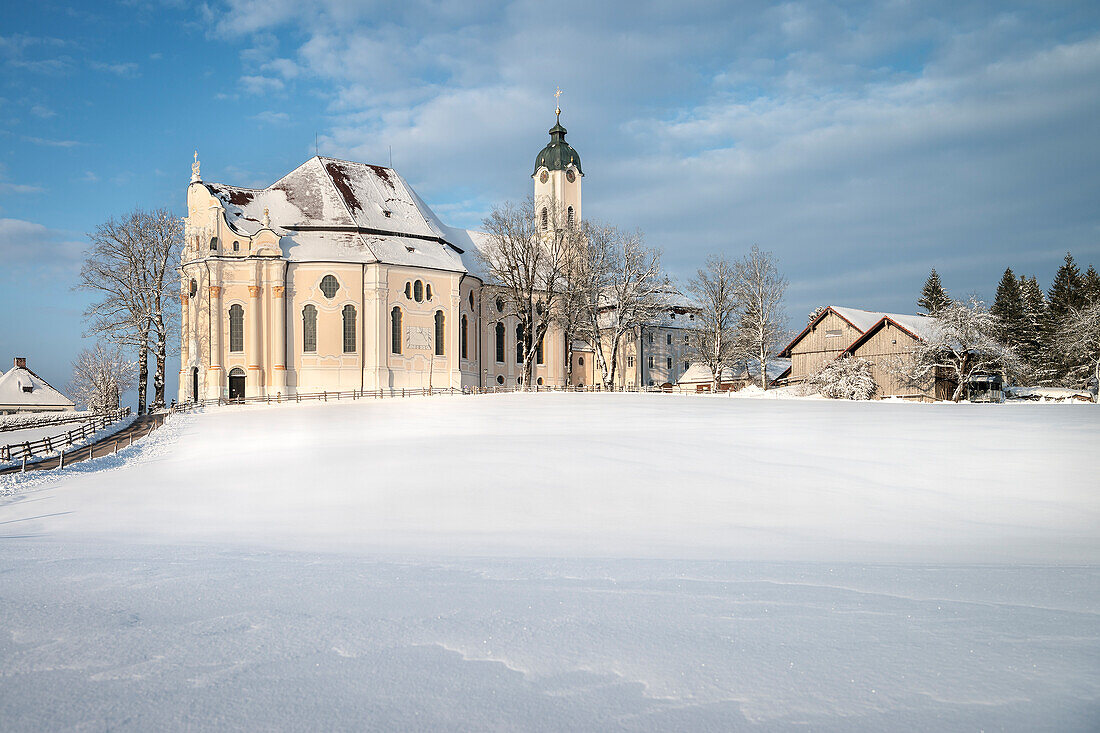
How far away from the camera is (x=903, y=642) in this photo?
15.2 ft

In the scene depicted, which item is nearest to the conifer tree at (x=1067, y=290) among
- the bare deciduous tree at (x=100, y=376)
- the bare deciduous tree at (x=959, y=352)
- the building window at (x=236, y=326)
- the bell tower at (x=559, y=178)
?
the bare deciduous tree at (x=959, y=352)

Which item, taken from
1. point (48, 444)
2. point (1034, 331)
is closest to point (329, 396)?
point (48, 444)

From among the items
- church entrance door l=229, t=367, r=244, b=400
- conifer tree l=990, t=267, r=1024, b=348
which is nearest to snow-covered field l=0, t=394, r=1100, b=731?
church entrance door l=229, t=367, r=244, b=400

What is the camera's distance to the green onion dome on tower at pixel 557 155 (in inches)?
2736

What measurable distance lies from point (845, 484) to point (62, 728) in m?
13.8

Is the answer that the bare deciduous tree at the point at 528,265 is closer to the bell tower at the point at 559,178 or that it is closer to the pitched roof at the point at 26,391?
the bell tower at the point at 559,178

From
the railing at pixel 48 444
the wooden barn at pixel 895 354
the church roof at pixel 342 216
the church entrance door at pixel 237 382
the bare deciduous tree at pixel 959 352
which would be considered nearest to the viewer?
the railing at pixel 48 444

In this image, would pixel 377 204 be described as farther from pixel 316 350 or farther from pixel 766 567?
pixel 766 567

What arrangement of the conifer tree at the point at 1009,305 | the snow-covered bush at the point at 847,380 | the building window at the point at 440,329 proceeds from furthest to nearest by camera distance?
the conifer tree at the point at 1009,305, the building window at the point at 440,329, the snow-covered bush at the point at 847,380

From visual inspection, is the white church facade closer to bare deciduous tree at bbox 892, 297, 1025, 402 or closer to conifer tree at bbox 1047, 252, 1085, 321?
bare deciduous tree at bbox 892, 297, 1025, 402

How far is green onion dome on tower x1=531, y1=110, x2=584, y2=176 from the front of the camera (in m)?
69.5

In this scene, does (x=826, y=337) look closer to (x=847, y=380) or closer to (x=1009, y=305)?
(x=847, y=380)

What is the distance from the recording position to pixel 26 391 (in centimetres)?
7000

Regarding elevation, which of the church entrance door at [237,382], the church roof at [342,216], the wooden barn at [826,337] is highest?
the church roof at [342,216]
